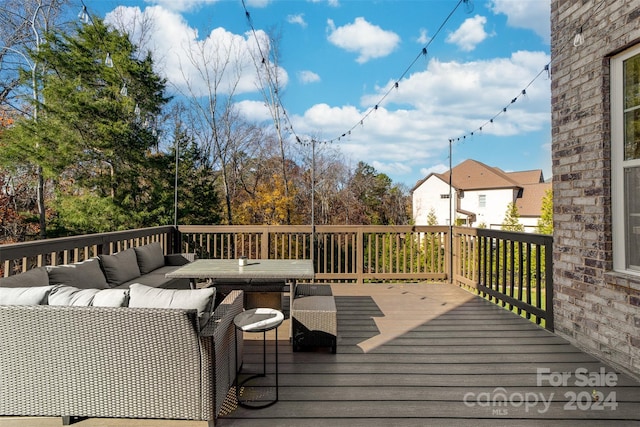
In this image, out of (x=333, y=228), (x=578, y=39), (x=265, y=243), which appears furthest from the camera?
(x=265, y=243)

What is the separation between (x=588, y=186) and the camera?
9.76ft

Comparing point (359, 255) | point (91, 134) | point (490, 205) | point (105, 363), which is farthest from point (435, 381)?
point (490, 205)

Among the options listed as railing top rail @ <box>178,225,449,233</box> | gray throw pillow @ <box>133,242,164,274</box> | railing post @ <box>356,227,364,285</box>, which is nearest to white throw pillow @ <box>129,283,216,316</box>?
gray throw pillow @ <box>133,242,164,274</box>

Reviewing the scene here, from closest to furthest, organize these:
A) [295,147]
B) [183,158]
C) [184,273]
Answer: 1. [184,273]
2. [183,158]
3. [295,147]

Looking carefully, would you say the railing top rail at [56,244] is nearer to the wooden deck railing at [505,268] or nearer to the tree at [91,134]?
the wooden deck railing at [505,268]

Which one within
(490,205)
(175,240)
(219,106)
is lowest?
(175,240)

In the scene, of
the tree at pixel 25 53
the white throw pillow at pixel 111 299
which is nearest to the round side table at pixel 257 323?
the white throw pillow at pixel 111 299

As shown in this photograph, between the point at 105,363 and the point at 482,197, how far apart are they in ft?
72.7

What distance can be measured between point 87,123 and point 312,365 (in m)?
11.2

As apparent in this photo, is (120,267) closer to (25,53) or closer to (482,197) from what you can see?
(25,53)

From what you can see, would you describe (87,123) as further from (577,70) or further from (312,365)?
(577,70)

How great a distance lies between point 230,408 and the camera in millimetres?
2131

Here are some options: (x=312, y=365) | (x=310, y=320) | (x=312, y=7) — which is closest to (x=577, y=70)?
(x=310, y=320)

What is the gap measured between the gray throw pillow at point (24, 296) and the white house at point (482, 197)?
60.2ft
